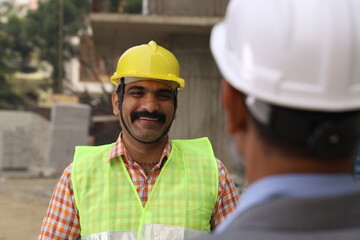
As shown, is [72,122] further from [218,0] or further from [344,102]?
[344,102]

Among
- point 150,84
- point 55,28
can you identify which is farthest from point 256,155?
point 55,28

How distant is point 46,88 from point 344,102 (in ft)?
108

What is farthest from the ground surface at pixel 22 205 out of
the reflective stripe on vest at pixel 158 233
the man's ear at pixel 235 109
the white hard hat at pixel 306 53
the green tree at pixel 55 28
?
the green tree at pixel 55 28

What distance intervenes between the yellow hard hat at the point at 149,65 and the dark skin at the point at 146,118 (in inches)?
1.8

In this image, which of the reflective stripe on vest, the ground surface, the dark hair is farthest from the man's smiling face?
the ground surface

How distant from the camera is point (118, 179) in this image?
2.40m

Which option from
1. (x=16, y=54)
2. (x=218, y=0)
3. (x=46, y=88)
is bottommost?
(x=46, y=88)

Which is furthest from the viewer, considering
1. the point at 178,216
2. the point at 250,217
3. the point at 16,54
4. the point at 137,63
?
the point at 16,54

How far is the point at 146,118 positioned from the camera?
2506 millimetres

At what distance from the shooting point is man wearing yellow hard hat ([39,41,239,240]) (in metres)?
2.29

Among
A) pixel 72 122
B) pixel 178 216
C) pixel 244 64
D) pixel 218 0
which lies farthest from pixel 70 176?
pixel 72 122

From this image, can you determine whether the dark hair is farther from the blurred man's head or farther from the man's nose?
the man's nose

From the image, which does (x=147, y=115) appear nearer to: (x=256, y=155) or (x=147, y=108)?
(x=147, y=108)

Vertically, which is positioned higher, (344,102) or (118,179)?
(344,102)
